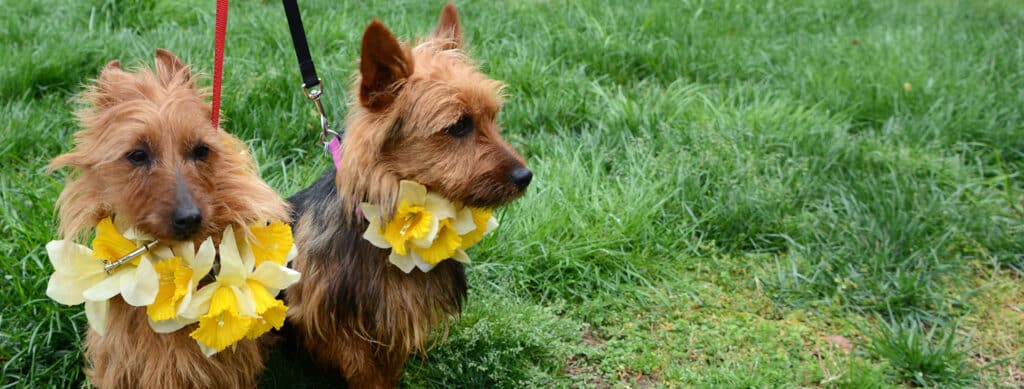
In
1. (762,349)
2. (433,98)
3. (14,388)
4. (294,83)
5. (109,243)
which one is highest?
(433,98)

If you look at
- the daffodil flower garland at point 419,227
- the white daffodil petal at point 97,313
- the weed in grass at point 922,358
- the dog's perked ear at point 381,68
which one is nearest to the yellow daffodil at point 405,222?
the daffodil flower garland at point 419,227

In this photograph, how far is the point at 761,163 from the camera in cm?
462

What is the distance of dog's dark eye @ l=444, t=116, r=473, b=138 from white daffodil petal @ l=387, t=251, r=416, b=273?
0.41 meters

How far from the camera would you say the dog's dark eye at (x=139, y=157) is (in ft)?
7.01

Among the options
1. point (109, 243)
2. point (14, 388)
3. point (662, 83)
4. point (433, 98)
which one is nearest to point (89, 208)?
point (109, 243)

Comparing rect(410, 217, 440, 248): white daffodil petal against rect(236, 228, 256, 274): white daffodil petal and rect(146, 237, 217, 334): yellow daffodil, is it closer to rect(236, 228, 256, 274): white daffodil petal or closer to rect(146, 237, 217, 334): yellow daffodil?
rect(236, 228, 256, 274): white daffodil petal

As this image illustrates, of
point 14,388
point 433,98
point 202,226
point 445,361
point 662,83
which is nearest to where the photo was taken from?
point 202,226

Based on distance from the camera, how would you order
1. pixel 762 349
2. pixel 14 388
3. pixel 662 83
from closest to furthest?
pixel 14 388
pixel 762 349
pixel 662 83

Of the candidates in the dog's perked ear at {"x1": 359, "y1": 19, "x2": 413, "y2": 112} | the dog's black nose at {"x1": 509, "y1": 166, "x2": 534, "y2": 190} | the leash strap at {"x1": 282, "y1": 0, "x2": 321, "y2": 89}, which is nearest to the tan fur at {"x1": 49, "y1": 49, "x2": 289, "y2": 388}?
the dog's perked ear at {"x1": 359, "y1": 19, "x2": 413, "y2": 112}

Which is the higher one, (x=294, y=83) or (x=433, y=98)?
(x=433, y=98)

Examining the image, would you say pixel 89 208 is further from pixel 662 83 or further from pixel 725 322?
pixel 662 83

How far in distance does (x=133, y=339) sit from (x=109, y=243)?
1.07ft

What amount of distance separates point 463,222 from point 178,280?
870 millimetres

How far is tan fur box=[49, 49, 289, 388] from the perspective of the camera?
2.13 meters
